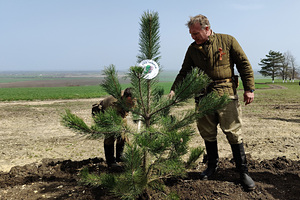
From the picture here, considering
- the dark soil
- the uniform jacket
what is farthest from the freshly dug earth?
the uniform jacket

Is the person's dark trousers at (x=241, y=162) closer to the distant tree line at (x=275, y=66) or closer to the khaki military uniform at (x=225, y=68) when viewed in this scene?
the khaki military uniform at (x=225, y=68)

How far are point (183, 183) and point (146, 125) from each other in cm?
Result: 103

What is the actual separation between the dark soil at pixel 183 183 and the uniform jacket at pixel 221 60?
42.2 inches

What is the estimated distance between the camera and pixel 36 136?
279 inches

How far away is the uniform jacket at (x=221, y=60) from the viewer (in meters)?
2.83

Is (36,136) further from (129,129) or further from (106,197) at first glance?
(129,129)

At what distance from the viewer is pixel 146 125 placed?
245cm

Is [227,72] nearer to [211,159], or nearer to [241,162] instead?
[241,162]

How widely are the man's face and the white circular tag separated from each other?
64 centimetres

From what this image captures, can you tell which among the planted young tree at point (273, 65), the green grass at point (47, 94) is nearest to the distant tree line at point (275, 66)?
the planted young tree at point (273, 65)

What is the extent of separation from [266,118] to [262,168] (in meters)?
5.95

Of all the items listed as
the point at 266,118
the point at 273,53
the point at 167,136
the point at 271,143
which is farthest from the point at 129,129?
the point at 273,53

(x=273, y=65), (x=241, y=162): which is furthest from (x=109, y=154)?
(x=273, y=65)

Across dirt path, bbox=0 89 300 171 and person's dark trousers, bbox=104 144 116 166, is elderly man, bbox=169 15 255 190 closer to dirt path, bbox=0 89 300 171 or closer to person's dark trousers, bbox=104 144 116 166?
person's dark trousers, bbox=104 144 116 166
